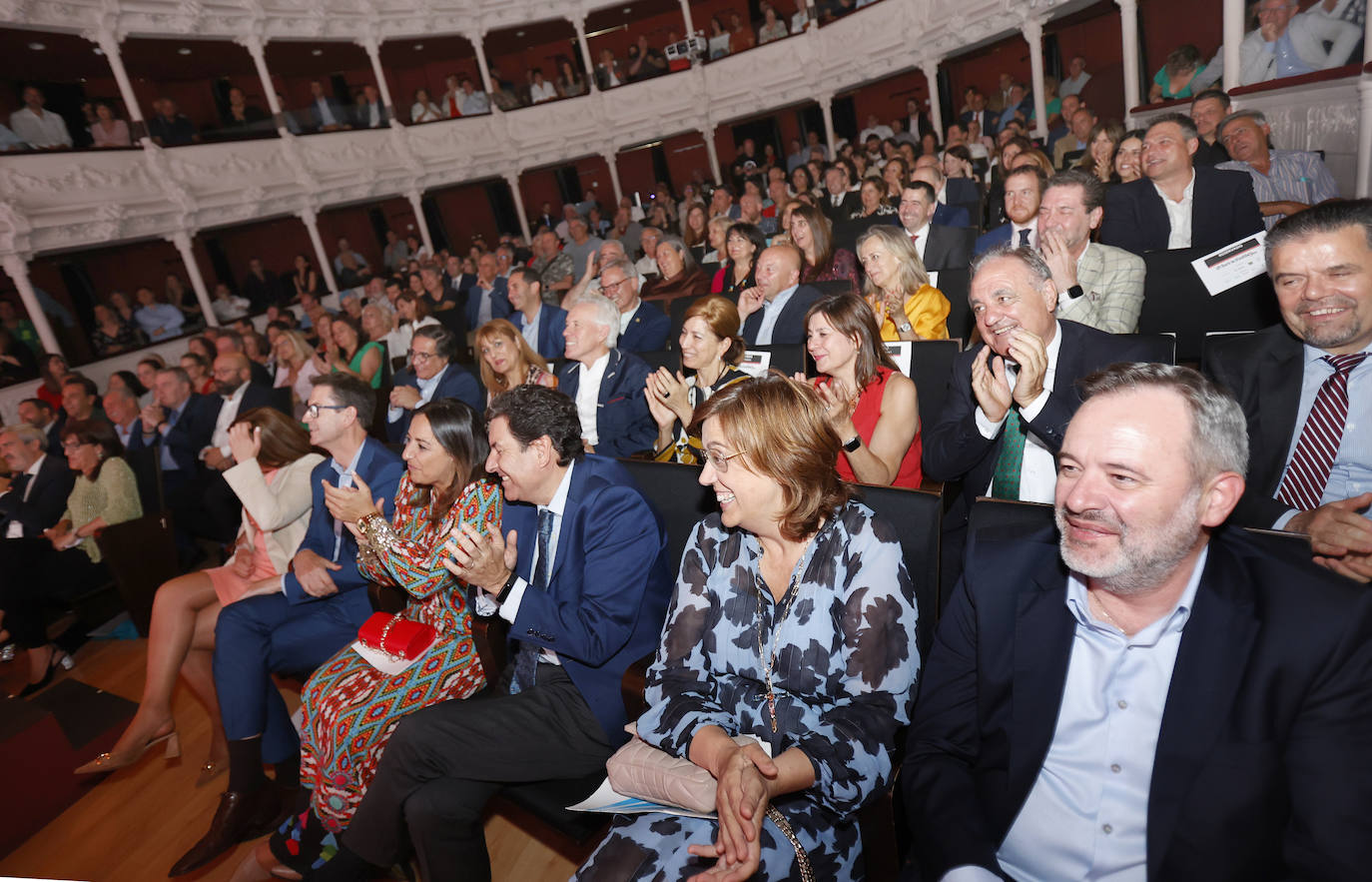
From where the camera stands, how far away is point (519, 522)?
6.89 ft

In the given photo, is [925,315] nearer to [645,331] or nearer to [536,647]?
[645,331]

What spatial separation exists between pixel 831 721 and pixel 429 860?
111 centimetres

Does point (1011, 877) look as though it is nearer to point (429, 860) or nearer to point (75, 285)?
point (429, 860)

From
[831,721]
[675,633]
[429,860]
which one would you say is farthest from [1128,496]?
[429,860]

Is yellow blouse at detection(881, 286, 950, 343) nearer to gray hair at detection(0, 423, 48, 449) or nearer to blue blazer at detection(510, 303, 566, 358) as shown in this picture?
blue blazer at detection(510, 303, 566, 358)

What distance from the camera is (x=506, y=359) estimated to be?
3.71 m

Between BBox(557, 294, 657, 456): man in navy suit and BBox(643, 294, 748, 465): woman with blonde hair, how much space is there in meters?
0.21

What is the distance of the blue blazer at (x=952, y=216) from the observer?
503 cm

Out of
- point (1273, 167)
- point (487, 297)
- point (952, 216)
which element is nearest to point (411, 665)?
point (952, 216)

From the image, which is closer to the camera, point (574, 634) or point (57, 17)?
point (574, 634)

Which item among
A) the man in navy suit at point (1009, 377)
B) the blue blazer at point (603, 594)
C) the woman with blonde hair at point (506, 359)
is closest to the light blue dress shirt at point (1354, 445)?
the man in navy suit at point (1009, 377)

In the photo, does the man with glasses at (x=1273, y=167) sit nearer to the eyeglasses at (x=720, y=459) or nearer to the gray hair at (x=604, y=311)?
the gray hair at (x=604, y=311)

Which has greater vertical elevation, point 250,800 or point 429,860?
point 429,860

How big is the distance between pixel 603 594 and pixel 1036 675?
105cm
